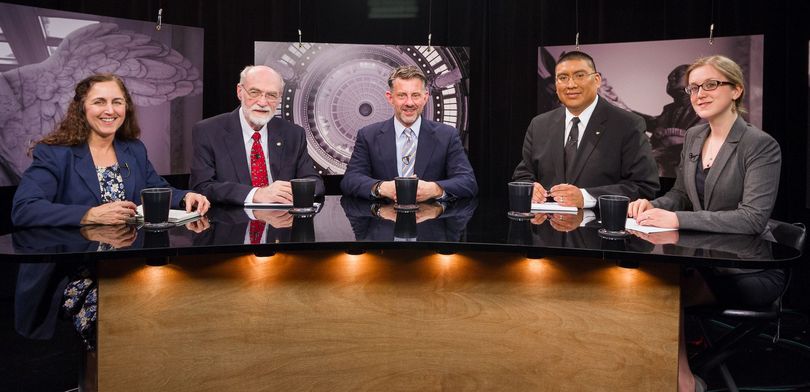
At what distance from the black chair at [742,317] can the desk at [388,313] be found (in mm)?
335

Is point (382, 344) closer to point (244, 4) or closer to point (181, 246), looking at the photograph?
point (181, 246)

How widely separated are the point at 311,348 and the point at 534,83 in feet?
12.3

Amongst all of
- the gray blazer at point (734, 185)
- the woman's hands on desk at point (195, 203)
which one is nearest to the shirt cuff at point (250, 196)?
the woman's hands on desk at point (195, 203)

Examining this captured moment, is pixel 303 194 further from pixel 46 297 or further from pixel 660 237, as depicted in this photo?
pixel 660 237

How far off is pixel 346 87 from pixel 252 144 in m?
1.68

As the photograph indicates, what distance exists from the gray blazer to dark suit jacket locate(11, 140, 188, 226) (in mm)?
1871

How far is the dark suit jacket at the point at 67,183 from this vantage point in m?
2.13

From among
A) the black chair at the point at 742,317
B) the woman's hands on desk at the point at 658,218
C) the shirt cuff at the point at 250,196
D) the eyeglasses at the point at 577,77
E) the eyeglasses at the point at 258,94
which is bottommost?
the black chair at the point at 742,317

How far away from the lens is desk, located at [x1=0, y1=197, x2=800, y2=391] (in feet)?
6.28

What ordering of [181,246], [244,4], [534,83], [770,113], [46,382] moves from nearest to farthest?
[181,246] < [46,382] < [770,113] < [244,4] < [534,83]

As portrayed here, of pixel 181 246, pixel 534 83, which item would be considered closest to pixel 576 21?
pixel 534 83

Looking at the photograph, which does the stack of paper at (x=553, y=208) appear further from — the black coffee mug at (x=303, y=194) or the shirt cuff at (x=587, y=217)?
the black coffee mug at (x=303, y=194)

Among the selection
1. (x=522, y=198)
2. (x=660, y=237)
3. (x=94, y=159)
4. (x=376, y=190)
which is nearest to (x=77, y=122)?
(x=94, y=159)

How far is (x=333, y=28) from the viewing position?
17.0 feet
